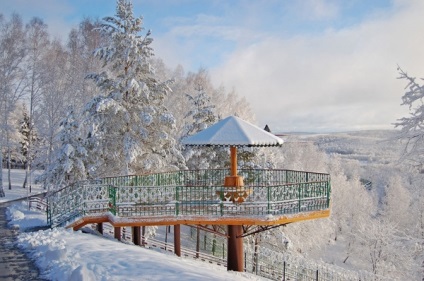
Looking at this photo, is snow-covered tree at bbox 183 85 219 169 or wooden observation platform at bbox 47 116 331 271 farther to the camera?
snow-covered tree at bbox 183 85 219 169

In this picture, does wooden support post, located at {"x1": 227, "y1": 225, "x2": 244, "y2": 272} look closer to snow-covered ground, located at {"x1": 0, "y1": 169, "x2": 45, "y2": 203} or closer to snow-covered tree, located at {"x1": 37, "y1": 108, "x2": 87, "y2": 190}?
snow-covered tree, located at {"x1": 37, "y1": 108, "x2": 87, "y2": 190}

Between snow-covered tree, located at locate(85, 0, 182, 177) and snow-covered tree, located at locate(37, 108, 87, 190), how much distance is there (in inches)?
25.9

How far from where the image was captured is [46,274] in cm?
853

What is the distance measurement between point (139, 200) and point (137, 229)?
9.35ft

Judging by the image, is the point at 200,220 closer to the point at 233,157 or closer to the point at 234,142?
the point at 233,157

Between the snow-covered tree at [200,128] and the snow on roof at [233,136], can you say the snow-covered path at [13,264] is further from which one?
the snow-covered tree at [200,128]

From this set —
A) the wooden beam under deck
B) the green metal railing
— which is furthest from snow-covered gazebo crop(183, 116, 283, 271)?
the wooden beam under deck

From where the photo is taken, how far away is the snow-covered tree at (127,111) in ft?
61.4

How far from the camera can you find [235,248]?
13445 mm

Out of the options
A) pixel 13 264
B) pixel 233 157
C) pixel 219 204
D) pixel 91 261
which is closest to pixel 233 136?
pixel 233 157

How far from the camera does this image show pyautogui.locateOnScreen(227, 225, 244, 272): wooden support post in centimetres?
1338

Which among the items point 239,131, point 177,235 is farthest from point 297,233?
point 239,131

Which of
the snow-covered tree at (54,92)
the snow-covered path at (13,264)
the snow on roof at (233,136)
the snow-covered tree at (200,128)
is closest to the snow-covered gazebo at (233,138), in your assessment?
the snow on roof at (233,136)

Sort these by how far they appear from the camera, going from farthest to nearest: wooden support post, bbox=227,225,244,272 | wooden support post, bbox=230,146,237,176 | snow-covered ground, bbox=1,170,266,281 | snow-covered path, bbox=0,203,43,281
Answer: wooden support post, bbox=230,146,237,176 < wooden support post, bbox=227,225,244,272 < snow-covered path, bbox=0,203,43,281 < snow-covered ground, bbox=1,170,266,281
